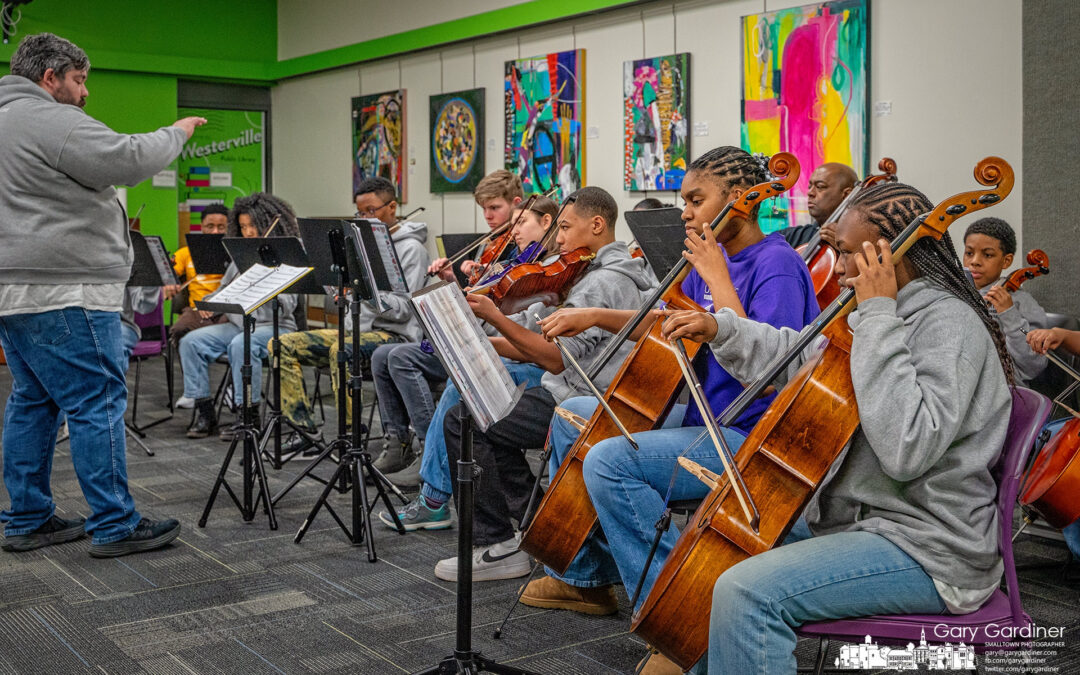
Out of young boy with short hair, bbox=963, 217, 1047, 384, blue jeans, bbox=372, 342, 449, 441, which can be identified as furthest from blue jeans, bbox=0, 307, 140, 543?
young boy with short hair, bbox=963, 217, 1047, 384

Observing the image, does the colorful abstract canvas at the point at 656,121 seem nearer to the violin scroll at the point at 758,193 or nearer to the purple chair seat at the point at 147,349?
the purple chair seat at the point at 147,349

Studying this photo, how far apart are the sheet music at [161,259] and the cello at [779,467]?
3.98 m

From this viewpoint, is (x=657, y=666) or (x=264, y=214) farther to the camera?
(x=264, y=214)

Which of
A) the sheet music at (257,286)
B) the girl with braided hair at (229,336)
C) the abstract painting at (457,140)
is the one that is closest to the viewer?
the sheet music at (257,286)

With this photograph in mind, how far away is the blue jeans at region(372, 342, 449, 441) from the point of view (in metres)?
4.22

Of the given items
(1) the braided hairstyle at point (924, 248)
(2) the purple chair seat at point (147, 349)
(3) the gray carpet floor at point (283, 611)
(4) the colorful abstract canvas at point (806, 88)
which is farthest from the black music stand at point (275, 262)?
(1) the braided hairstyle at point (924, 248)

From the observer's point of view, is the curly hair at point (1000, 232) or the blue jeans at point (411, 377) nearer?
the curly hair at point (1000, 232)

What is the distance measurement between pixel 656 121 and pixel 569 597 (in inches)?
154

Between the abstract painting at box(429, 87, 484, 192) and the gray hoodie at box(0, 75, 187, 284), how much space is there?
438 centimetres

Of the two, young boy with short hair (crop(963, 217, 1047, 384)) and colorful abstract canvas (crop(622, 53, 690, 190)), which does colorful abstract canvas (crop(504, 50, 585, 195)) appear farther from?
young boy with short hair (crop(963, 217, 1047, 384))

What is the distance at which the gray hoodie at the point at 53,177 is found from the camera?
3.10 m

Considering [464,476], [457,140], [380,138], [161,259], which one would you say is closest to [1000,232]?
[464,476]

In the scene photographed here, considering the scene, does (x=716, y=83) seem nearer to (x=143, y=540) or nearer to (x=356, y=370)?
(x=356, y=370)

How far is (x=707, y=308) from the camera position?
8.23 ft
